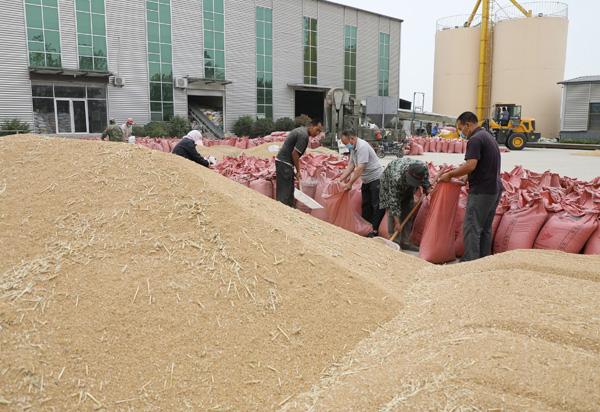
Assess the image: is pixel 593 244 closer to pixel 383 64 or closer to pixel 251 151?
pixel 251 151

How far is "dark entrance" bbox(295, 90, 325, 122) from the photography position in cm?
3050

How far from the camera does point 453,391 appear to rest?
1738 mm

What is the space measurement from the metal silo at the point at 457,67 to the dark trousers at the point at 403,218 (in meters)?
27.3

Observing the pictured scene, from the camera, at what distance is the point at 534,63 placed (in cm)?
2795

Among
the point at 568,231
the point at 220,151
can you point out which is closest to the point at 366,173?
the point at 568,231

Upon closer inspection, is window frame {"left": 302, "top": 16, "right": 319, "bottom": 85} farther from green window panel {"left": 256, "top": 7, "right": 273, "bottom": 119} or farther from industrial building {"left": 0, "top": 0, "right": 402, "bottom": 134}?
green window panel {"left": 256, "top": 7, "right": 273, "bottom": 119}

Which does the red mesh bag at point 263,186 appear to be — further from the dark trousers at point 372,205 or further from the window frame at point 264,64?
the window frame at point 264,64

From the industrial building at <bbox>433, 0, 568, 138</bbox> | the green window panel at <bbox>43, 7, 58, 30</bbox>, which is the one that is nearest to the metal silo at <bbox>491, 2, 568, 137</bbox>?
the industrial building at <bbox>433, 0, 568, 138</bbox>

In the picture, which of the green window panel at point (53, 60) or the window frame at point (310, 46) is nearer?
the green window panel at point (53, 60)

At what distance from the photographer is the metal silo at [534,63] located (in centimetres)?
2775

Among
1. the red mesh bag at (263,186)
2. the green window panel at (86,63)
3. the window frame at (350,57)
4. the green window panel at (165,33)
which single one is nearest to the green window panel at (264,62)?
the green window panel at (165,33)

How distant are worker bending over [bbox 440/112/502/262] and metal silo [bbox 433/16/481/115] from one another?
27831 millimetres

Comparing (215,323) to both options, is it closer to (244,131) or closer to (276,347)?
(276,347)

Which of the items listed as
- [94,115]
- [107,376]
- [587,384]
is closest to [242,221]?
[107,376]
